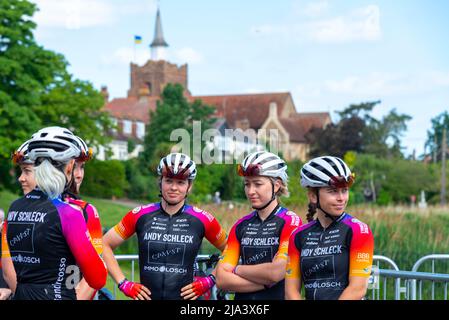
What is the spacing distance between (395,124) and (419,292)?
103 metres

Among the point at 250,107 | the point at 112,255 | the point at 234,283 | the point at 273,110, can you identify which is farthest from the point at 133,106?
the point at 234,283

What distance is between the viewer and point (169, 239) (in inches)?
281

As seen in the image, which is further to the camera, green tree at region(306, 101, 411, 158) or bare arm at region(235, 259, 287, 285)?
green tree at region(306, 101, 411, 158)

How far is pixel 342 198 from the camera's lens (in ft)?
19.1

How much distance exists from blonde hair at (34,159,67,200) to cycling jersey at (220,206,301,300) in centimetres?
195

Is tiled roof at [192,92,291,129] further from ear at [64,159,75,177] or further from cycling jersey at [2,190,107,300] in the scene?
cycling jersey at [2,190,107,300]

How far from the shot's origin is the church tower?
171500 mm

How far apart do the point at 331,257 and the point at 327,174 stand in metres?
0.62

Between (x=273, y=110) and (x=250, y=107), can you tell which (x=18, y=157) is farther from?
(x=250, y=107)

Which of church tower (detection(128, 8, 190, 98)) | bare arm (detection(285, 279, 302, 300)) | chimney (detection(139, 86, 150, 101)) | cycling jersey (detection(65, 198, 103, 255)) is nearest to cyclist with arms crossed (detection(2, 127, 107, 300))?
cycling jersey (detection(65, 198, 103, 255))

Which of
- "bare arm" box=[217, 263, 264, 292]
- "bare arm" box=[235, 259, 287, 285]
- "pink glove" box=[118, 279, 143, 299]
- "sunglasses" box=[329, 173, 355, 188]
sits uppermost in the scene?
"sunglasses" box=[329, 173, 355, 188]

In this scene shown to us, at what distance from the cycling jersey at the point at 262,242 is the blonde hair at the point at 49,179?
1955mm

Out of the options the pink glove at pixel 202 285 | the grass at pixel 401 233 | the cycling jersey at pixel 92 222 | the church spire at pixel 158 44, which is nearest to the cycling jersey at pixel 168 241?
the pink glove at pixel 202 285

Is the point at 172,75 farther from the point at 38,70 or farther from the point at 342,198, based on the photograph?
the point at 342,198
